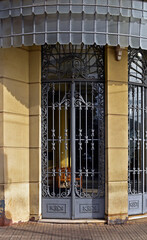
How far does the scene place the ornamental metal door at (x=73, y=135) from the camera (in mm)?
7910

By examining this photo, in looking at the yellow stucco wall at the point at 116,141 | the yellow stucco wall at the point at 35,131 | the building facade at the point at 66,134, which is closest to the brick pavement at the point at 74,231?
the building facade at the point at 66,134

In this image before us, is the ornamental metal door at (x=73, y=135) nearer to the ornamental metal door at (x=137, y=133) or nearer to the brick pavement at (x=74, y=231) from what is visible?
the brick pavement at (x=74, y=231)

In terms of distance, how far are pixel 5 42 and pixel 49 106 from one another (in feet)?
6.57

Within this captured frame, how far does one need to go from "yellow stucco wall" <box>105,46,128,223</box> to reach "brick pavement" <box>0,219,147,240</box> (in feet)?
1.28

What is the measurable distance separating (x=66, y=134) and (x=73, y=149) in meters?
0.42

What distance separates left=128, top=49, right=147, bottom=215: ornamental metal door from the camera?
8.30 m

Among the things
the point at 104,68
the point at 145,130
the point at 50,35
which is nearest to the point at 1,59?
the point at 50,35

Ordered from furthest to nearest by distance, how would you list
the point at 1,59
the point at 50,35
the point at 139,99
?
1. the point at 139,99
2. the point at 1,59
3. the point at 50,35

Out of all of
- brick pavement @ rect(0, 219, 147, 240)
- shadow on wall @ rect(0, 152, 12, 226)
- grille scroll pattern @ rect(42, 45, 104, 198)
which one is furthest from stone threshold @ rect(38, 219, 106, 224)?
shadow on wall @ rect(0, 152, 12, 226)

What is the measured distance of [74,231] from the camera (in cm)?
721

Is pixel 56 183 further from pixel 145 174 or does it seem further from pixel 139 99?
pixel 139 99

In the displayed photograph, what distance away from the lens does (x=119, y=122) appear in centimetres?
795

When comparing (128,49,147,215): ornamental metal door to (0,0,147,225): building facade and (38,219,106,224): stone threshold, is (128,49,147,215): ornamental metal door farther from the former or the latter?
(38,219,106,224): stone threshold

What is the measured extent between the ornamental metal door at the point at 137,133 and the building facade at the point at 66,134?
0.05m
